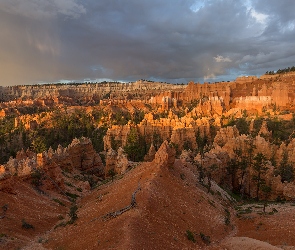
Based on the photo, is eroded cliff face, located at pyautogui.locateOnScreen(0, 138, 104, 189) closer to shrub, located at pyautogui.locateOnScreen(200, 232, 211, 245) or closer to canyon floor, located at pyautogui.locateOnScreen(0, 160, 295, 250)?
canyon floor, located at pyautogui.locateOnScreen(0, 160, 295, 250)

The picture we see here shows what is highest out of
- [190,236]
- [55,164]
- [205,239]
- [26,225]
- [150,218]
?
[55,164]

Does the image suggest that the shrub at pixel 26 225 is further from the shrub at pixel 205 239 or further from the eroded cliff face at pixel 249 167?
the eroded cliff face at pixel 249 167

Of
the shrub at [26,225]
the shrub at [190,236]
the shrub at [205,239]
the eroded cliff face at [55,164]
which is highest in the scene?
the eroded cliff face at [55,164]

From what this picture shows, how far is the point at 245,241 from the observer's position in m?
15.8

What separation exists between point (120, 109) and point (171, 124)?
148ft

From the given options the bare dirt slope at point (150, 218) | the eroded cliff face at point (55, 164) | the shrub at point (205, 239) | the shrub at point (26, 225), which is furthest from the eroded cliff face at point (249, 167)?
the shrub at point (26, 225)

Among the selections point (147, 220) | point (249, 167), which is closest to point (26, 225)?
point (147, 220)

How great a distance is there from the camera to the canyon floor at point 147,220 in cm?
1477

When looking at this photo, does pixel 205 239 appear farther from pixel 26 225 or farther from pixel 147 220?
pixel 26 225

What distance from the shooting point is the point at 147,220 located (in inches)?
625

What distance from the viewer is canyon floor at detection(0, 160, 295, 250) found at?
14.8 m

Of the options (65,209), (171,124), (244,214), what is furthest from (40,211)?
(171,124)

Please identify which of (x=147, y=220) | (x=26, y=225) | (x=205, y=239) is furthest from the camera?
(x=26, y=225)

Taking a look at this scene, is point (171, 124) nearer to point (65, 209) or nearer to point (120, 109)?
point (120, 109)
